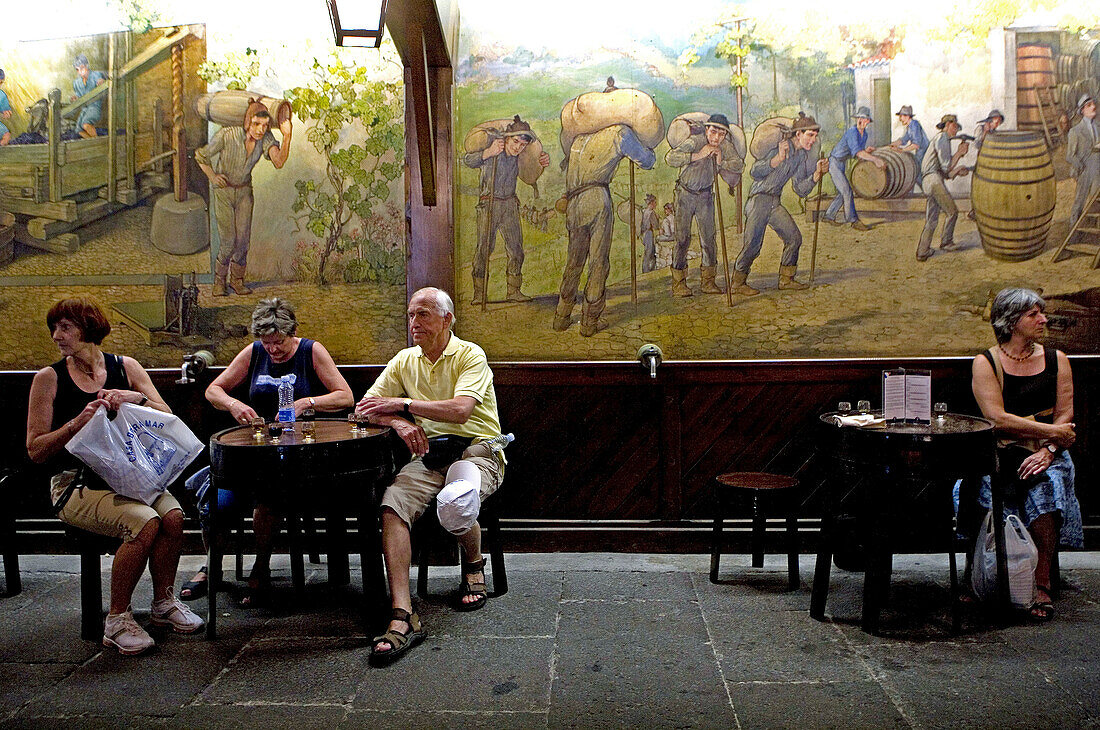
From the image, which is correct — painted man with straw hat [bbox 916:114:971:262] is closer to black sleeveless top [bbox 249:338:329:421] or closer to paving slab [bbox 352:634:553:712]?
paving slab [bbox 352:634:553:712]

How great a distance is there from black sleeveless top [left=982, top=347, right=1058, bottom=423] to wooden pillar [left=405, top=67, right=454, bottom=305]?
2977 mm

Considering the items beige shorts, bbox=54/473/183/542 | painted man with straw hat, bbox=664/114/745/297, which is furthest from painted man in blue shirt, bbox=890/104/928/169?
beige shorts, bbox=54/473/183/542

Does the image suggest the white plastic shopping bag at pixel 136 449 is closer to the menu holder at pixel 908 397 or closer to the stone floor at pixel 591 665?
the stone floor at pixel 591 665

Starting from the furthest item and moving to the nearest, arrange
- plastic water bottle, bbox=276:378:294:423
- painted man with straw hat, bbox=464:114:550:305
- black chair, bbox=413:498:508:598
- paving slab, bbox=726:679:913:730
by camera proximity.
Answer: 1. painted man with straw hat, bbox=464:114:550:305
2. black chair, bbox=413:498:508:598
3. plastic water bottle, bbox=276:378:294:423
4. paving slab, bbox=726:679:913:730

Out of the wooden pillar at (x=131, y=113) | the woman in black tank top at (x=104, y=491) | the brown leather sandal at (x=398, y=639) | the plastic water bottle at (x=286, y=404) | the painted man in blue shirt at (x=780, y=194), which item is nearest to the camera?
the brown leather sandal at (x=398, y=639)

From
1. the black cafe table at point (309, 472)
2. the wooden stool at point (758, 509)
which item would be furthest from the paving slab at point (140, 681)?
the wooden stool at point (758, 509)

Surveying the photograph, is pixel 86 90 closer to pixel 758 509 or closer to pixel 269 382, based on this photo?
pixel 269 382

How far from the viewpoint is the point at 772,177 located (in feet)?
17.3

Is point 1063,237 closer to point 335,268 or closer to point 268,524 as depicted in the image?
point 335,268

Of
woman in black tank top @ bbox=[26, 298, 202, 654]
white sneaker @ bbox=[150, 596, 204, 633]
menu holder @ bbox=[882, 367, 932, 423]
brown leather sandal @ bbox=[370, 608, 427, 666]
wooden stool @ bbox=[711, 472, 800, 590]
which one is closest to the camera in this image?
brown leather sandal @ bbox=[370, 608, 427, 666]

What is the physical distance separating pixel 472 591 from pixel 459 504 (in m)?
0.58

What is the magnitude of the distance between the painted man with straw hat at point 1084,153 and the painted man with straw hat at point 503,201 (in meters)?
3.01

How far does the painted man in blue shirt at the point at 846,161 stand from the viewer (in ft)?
17.2

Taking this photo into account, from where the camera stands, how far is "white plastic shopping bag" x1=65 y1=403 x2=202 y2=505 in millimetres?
3865
